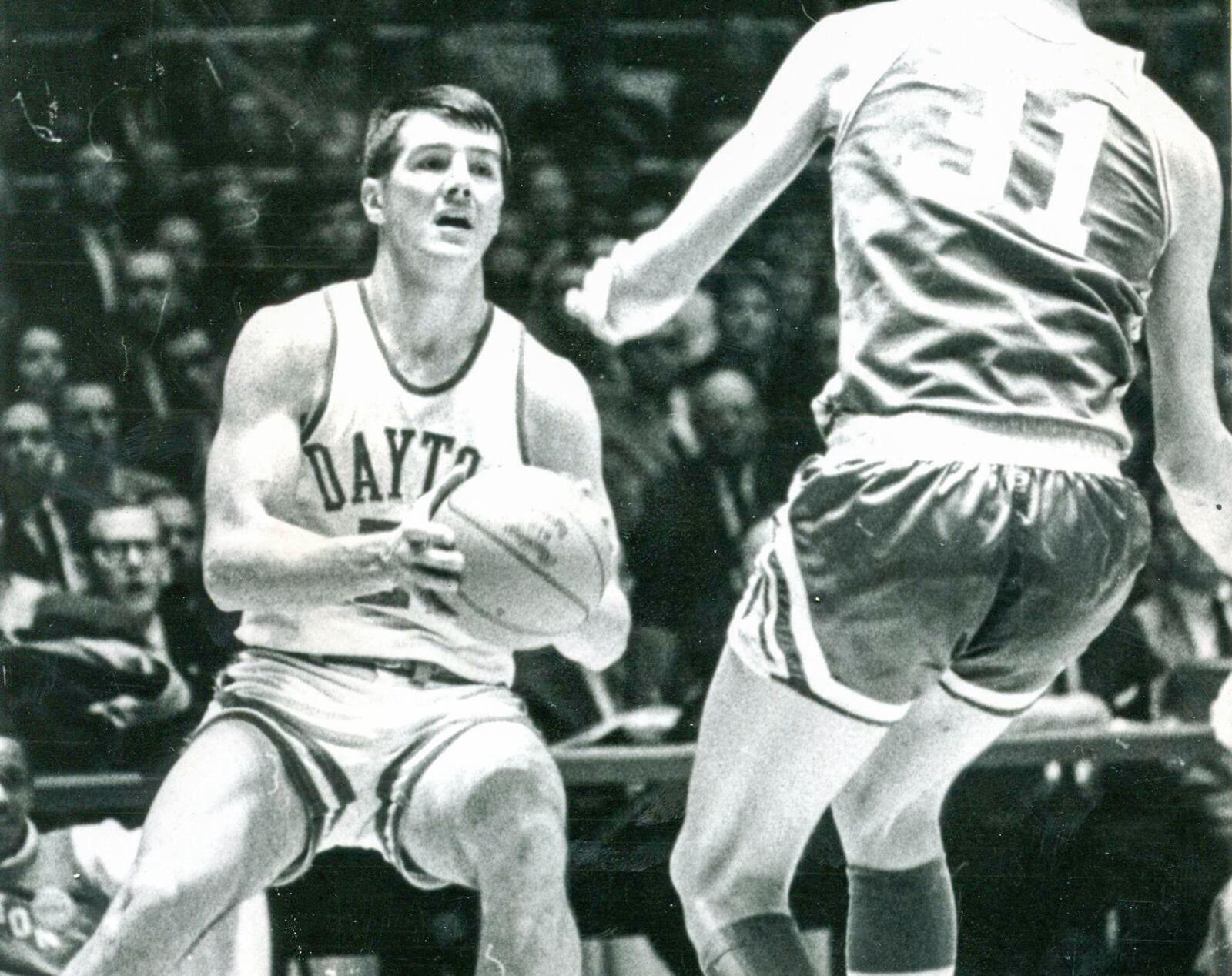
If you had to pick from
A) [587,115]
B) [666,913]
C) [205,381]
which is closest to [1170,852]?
[666,913]

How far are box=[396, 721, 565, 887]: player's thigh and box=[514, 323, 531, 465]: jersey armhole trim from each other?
0.57m

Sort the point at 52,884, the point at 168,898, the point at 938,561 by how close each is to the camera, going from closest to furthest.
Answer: the point at 938,561, the point at 168,898, the point at 52,884

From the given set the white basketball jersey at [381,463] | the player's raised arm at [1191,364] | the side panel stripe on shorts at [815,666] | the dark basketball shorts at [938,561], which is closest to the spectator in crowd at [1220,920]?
the player's raised arm at [1191,364]

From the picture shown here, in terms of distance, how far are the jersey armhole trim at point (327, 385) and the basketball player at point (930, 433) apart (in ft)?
1.73

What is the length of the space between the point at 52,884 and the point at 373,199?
1649 millimetres

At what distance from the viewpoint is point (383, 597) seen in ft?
10.2

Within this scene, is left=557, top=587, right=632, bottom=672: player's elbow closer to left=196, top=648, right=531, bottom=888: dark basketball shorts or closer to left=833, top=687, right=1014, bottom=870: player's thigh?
left=196, top=648, right=531, bottom=888: dark basketball shorts

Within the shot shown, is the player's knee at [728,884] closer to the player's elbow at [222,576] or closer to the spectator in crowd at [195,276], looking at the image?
the player's elbow at [222,576]

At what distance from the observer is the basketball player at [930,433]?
274cm

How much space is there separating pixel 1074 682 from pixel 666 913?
3.33 ft

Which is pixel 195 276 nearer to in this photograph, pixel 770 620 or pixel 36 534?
pixel 36 534

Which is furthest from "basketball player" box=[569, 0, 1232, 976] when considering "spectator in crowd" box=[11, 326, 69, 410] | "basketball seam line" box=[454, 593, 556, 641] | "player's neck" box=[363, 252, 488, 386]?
"spectator in crowd" box=[11, 326, 69, 410]

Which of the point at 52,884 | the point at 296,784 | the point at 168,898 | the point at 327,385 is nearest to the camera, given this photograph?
the point at 168,898

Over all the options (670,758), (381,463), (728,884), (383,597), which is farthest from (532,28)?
(728,884)
